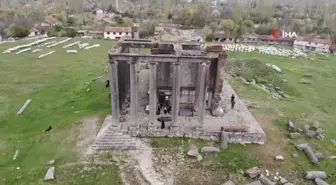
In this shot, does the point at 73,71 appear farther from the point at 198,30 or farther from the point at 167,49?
the point at 198,30

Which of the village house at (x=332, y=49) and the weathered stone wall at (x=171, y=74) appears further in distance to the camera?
the village house at (x=332, y=49)

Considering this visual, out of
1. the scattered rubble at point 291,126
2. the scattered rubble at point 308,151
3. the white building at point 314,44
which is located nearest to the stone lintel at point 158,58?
the scattered rubble at point 308,151

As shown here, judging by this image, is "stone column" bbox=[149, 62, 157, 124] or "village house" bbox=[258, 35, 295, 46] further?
"village house" bbox=[258, 35, 295, 46]

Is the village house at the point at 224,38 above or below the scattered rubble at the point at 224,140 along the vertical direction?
above

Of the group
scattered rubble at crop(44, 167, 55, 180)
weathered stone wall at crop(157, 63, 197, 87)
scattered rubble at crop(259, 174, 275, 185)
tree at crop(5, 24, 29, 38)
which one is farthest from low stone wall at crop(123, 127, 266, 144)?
tree at crop(5, 24, 29, 38)

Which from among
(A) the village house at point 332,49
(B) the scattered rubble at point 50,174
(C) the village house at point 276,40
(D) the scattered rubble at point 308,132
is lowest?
(B) the scattered rubble at point 50,174

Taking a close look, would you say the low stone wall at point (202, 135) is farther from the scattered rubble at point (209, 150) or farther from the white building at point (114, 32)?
the white building at point (114, 32)

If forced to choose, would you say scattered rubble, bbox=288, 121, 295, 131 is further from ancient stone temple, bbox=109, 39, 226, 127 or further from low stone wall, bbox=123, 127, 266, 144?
ancient stone temple, bbox=109, 39, 226, 127
